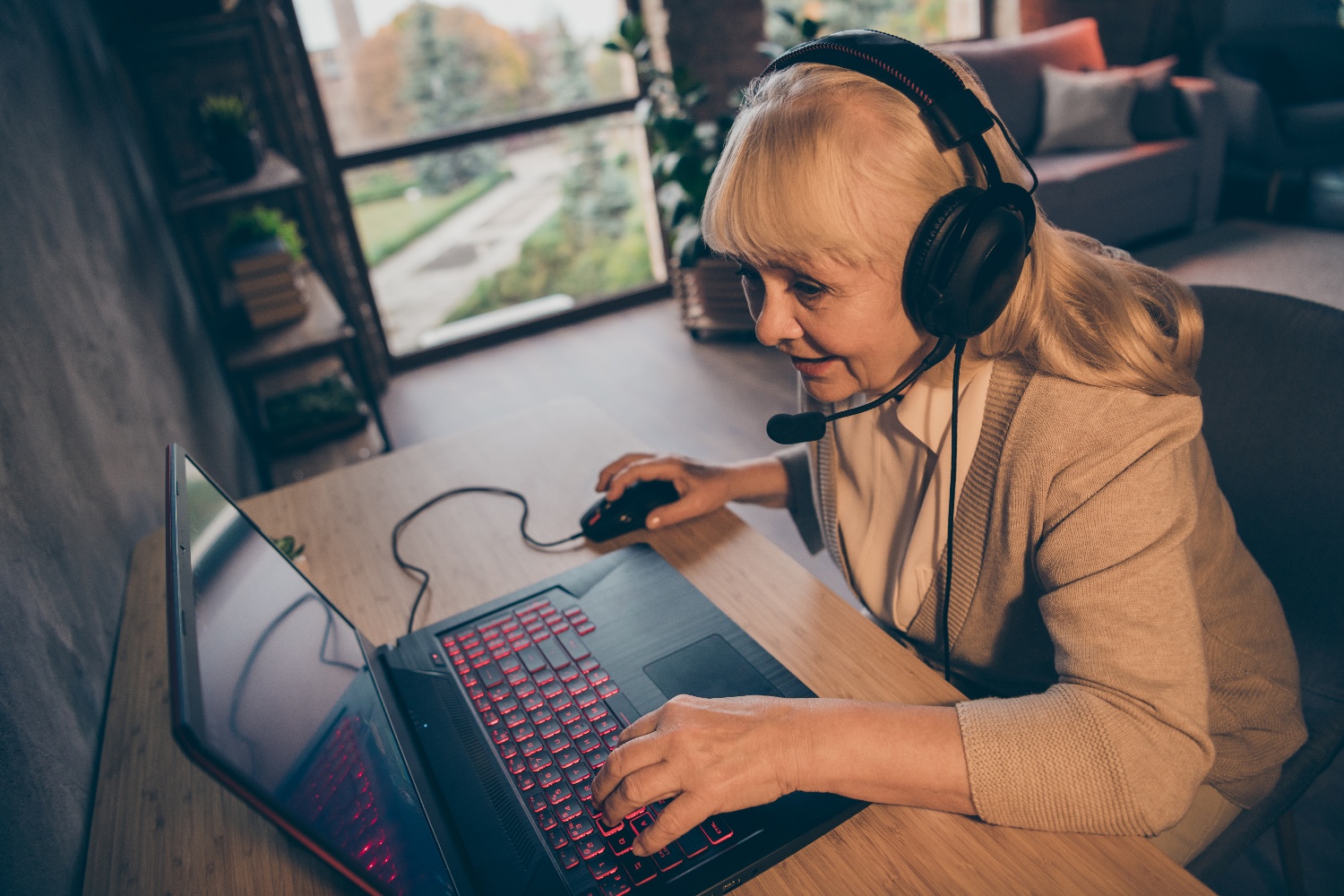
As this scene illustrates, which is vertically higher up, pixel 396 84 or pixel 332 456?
pixel 396 84

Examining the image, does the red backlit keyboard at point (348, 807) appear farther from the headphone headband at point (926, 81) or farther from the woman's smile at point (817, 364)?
the headphone headband at point (926, 81)

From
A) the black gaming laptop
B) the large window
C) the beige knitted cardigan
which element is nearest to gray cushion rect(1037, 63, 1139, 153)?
the large window

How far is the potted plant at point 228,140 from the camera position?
7.14 feet

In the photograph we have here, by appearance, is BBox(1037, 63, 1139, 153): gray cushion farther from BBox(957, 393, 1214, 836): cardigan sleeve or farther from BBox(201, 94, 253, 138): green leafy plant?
BBox(957, 393, 1214, 836): cardigan sleeve

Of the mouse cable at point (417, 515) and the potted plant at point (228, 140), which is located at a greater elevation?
the potted plant at point (228, 140)

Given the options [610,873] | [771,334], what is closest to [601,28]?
[771,334]

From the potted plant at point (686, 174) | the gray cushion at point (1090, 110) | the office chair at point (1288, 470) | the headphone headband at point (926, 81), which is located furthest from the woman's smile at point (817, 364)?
the gray cushion at point (1090, 110)

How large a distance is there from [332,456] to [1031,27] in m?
4.24

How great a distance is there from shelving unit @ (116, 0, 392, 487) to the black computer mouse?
1349 mm

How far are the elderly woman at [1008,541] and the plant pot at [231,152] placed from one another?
1.91 metres

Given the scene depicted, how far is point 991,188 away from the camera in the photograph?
0.66 meters

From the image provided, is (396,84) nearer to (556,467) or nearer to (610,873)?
(556,467)

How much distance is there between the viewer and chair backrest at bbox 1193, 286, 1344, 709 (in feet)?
2.81

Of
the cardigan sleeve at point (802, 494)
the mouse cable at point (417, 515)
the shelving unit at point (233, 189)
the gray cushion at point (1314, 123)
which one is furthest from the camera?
the gray cushion at point (1314, 123)
